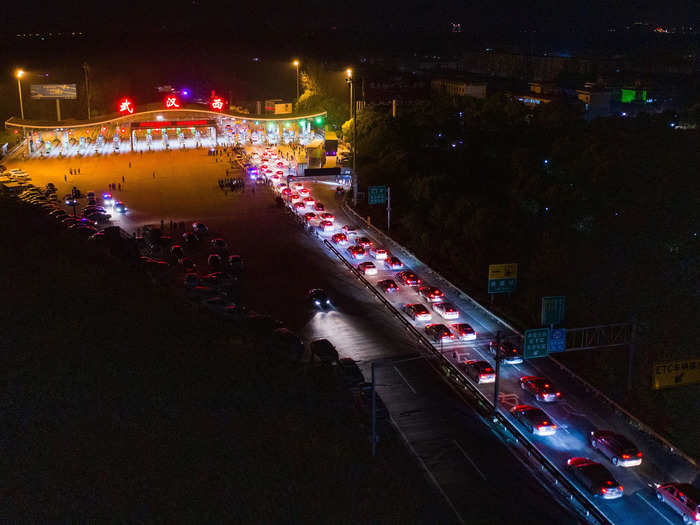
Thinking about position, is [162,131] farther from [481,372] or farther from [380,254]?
[481,372]

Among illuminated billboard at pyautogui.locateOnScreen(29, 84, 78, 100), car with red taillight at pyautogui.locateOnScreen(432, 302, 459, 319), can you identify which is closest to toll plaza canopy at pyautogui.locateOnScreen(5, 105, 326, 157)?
illuminated billboard at pyautogui.locateOnScreen(29, 84, 78, 100)

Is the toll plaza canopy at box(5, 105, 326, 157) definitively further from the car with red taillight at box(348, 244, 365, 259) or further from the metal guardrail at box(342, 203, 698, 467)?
the metal guardrail at box(342, 203, 698, 467)

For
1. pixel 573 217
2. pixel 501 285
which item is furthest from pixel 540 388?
pixel 573 217

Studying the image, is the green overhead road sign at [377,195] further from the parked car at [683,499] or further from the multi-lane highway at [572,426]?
the parked car at [683,499]

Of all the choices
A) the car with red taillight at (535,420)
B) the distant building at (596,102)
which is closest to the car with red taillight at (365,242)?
the car with red taillight at (535,420)

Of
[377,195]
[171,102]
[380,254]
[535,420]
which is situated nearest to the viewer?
[535,420]
